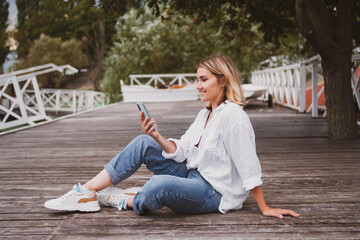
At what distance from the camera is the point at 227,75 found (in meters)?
2.47

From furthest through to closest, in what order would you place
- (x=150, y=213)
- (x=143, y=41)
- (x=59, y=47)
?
1. (x=59, y=47)
2. (x=143, y=41)
3. (x=150, y=213)

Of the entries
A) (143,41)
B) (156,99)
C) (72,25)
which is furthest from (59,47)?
(156,99)

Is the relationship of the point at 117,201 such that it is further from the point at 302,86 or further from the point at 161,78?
the point at 161,78

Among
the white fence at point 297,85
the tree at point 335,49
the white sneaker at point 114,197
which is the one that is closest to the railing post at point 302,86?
the white fence at point 297,85

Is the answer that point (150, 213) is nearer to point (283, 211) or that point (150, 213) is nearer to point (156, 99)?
point (283, 211)

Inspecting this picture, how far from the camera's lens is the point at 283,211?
2.49m

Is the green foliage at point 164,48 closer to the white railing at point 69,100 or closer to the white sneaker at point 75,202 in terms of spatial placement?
the white railing at point 69,100

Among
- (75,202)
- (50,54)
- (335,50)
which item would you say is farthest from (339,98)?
(50,54)

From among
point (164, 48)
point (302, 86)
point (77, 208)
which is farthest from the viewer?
point (164, 48)

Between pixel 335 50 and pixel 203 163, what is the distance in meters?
3.37

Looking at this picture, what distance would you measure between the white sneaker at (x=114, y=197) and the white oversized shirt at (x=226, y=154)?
1.36 feet

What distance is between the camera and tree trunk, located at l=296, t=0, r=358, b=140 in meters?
4.99

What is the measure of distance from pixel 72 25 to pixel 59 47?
4.58 m

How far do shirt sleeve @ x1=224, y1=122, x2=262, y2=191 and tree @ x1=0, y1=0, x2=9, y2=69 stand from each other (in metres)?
25.0
